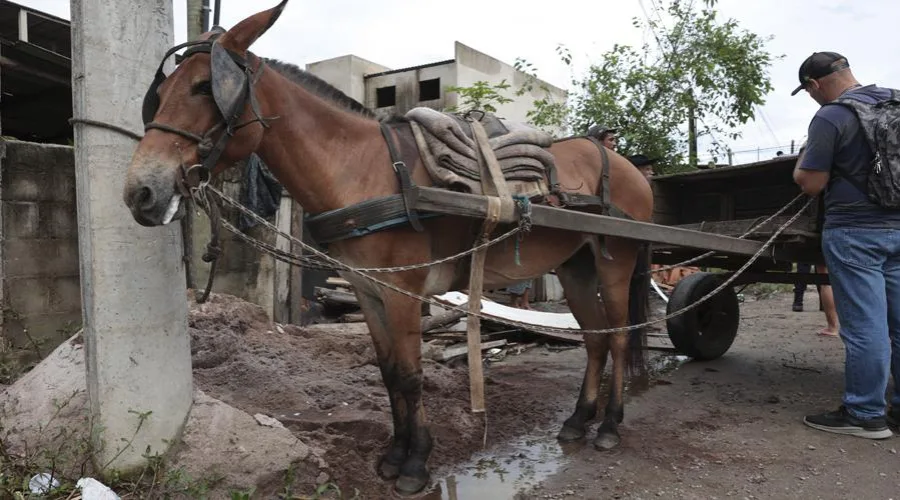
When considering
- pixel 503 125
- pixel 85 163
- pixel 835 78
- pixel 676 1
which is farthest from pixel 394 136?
pixel 676 1

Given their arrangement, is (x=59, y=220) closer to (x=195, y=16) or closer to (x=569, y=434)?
(x=195, y=16)

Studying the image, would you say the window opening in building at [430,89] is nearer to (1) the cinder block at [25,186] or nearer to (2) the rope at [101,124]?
(1) the cinder block at [25,186]

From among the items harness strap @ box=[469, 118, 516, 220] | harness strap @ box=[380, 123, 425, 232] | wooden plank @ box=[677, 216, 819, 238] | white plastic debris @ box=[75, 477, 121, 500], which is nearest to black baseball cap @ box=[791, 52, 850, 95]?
wooden plank @ box=[677, 216, 819, 238]

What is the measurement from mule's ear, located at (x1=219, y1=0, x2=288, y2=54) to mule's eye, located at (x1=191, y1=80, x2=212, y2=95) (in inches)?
7.6

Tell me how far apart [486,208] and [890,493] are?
2.26 meters

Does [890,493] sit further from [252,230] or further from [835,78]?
[252,230]

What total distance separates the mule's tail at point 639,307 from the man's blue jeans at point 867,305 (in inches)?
43.4

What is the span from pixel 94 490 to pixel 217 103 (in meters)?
1.50

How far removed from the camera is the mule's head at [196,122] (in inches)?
85.0

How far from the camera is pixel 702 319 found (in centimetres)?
551

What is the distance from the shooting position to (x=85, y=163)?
8.20ft

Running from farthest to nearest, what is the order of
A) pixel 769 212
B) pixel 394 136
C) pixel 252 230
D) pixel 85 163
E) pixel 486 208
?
pixel 252 230 < pixel 769 212 < pixel 394 136 < pixel 486 208 < pixel 85 163

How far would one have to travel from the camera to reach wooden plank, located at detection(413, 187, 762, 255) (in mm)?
2646

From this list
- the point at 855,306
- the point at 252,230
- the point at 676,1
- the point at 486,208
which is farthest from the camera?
the point at 676,1
